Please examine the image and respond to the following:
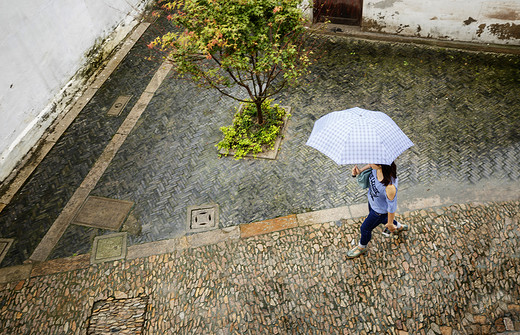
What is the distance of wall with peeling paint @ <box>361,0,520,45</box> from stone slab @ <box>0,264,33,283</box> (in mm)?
9928

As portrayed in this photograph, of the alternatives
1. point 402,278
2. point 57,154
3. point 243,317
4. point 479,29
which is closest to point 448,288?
point 402,278

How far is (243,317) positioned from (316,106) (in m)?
4.99

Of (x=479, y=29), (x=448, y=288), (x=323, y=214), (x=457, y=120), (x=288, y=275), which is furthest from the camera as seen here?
(x=479, y=29)

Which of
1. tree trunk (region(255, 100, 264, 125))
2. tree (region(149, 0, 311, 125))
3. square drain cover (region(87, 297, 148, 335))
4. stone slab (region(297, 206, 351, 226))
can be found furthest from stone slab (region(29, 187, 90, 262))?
stone slab (region(297, 206, 351, 226))

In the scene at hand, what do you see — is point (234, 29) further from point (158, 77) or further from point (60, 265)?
point (60, 265)

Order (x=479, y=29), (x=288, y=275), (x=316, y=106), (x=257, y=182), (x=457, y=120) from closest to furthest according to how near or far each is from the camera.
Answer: (x=288, y=275), (x=257, y=182), (x=457, y=120), (x=316, y=106), (x=479, y=29)

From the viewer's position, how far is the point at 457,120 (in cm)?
775

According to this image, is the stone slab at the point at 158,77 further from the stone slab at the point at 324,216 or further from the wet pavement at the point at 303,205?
the stone slab at the point at 324,216

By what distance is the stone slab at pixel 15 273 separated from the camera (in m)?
6.40

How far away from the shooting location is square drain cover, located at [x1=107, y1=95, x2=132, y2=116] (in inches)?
351

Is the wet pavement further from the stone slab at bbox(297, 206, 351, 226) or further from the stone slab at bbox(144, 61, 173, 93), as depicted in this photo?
the stone slab at bbox(144, 61, 173, 93)


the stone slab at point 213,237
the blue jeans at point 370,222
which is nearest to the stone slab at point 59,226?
the stone slab at point 213,237

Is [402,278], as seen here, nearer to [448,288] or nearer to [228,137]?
[448,288]

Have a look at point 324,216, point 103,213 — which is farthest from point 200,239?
point 324,216
